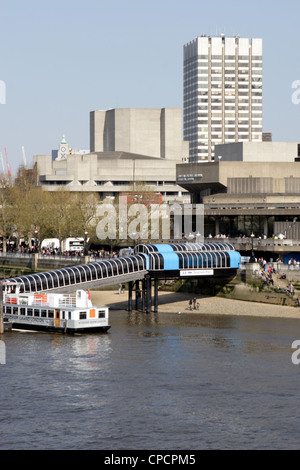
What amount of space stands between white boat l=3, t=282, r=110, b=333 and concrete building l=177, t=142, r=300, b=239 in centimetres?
5590

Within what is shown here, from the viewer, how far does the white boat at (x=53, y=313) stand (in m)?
94.8

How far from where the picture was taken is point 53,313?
3775 inches

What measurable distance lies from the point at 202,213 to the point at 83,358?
262 ft

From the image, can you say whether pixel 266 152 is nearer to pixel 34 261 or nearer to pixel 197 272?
pixel 34 261

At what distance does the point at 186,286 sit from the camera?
128375 mm

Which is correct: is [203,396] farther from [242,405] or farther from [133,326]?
[133,326]

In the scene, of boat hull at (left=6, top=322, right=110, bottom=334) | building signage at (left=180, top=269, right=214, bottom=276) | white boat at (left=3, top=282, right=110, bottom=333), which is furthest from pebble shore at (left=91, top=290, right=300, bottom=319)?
boat hull at (left=6, top=322, right=110, bottom=334)

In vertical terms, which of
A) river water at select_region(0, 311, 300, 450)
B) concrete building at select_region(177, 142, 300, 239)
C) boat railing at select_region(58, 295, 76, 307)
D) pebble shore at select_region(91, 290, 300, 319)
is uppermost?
concrete building at select_region(177, 142, 300, 239)

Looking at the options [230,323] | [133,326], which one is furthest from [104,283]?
[230,323]

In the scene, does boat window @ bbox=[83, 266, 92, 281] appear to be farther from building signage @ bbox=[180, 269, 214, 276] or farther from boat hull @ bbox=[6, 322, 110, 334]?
building signage @ bbox=[180, 269, 214, 276]

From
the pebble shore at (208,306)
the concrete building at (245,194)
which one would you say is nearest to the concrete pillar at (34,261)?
the concrete building at (245,194)

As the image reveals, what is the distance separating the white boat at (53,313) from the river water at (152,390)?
1.76 m

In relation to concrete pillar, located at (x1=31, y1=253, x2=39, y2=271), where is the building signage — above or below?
above

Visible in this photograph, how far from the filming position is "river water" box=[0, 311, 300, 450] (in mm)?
57594
